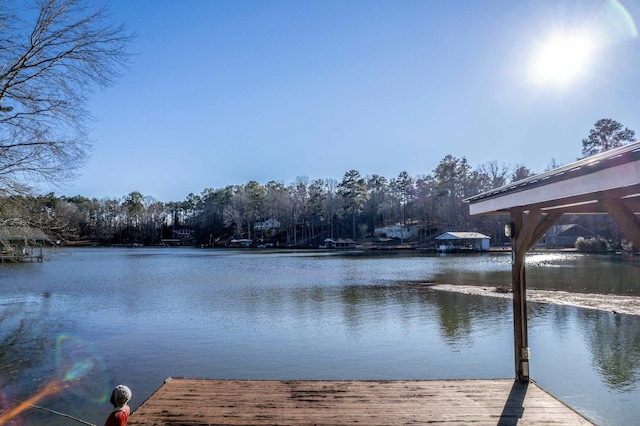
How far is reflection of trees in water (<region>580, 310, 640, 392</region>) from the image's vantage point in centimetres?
728

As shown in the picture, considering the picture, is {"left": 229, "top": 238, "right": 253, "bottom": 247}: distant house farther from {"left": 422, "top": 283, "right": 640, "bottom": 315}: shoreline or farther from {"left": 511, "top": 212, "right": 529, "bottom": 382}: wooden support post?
{"left": 511, "top": 212, "right": 529, "bottom": 382}: wooden support post

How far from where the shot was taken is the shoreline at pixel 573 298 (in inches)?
534

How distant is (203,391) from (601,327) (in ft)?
34.2

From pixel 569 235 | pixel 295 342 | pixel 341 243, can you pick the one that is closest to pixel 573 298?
pixel 295 342

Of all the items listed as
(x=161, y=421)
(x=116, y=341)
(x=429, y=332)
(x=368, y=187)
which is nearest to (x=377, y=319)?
(x=429, y=332)

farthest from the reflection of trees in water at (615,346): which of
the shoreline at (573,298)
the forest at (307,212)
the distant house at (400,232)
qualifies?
the distant house at (400,232)

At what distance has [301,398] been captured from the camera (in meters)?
5.15

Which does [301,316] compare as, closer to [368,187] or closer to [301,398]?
[301,398]

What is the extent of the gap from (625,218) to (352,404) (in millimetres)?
3422

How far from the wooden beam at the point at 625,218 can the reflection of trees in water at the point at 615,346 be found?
4.91 m

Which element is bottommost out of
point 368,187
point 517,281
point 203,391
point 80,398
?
point 80,398

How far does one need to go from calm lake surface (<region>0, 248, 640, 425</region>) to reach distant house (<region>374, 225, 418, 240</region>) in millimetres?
52239

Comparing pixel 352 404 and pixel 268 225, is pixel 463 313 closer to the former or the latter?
pixel 352 404

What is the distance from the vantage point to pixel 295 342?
33.1ft
